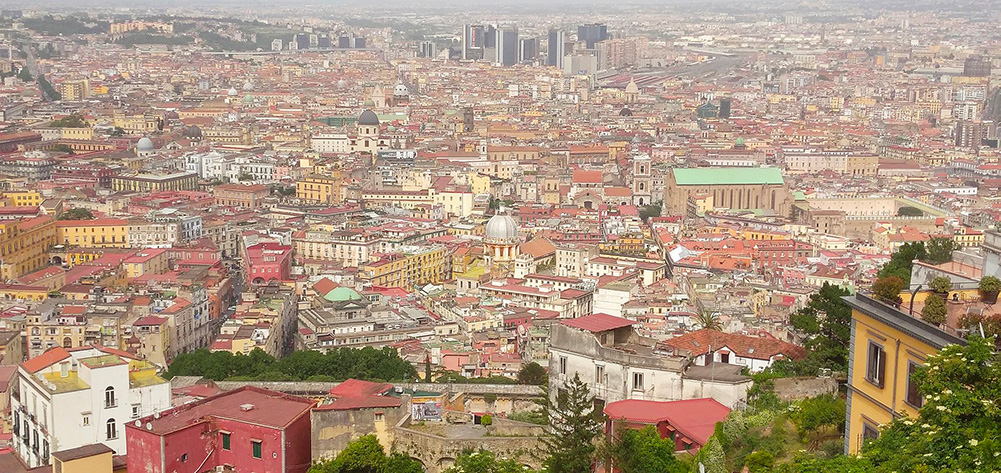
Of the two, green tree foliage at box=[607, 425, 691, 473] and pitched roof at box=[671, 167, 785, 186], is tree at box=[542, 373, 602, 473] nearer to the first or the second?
green tree foliage at box=[607, 425, 691, 473]

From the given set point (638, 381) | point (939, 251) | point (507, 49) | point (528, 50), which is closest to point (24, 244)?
point (638, 381)

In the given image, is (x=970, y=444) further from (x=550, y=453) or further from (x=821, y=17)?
(x=821, y=17)

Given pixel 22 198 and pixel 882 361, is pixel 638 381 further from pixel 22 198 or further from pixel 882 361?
pixel 22 198

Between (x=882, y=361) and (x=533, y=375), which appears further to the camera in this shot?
(x=533, y=375)

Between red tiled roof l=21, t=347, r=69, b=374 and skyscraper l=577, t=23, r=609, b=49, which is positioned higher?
skyscraper l=577, t=23, r=609, b=49

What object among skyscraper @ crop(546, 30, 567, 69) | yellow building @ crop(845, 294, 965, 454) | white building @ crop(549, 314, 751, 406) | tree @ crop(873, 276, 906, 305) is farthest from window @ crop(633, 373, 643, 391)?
skyscraper @ crop(546, 30, 567, 69)

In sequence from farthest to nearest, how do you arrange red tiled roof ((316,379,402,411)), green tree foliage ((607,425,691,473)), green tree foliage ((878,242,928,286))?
green tree foliage ((878,242,928,286)) → red tiled roof ((316,379,402,411)) → green tree foliage ((607,425,691,473))

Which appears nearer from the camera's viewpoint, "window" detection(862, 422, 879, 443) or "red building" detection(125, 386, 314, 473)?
"window" detection(862, 422, 879, 443)
